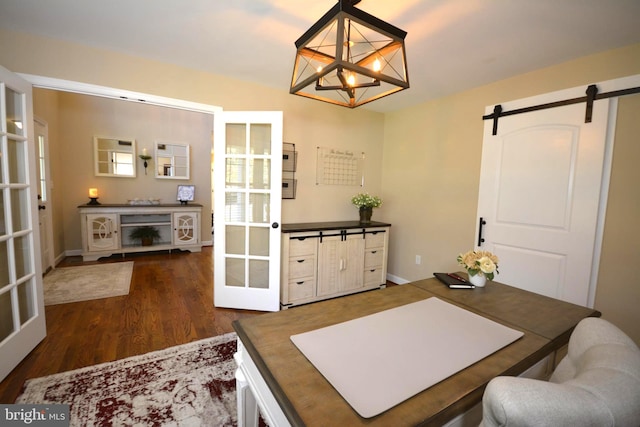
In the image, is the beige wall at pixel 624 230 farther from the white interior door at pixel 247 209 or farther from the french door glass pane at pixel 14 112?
the french door glass pane at pixel 14 112

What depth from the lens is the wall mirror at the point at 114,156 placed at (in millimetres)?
4648

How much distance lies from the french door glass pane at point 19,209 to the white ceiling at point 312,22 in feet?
3.97

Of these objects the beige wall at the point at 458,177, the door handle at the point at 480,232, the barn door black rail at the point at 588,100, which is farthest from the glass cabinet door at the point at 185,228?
the barn door black rail at the point at 588,100

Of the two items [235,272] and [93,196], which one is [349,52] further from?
[93,196]

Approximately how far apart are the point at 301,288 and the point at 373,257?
1.05m

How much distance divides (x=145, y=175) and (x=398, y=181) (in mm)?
4632

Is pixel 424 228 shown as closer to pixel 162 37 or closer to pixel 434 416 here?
pixel 434 416

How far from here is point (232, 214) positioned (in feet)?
9.21

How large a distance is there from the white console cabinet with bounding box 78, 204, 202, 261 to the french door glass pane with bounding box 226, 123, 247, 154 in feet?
9.15

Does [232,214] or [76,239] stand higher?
[232,214]

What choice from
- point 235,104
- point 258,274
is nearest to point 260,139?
point 235,104

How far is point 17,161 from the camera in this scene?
1.87m

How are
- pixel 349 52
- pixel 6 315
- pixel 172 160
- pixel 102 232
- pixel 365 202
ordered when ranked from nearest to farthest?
pixel 349 52 → pixel 6 315 → pixel 365 202 → pixel 102 232 → pixel 172 160

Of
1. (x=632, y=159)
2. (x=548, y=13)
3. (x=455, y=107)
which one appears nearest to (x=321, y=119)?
(x=455, y=107)
